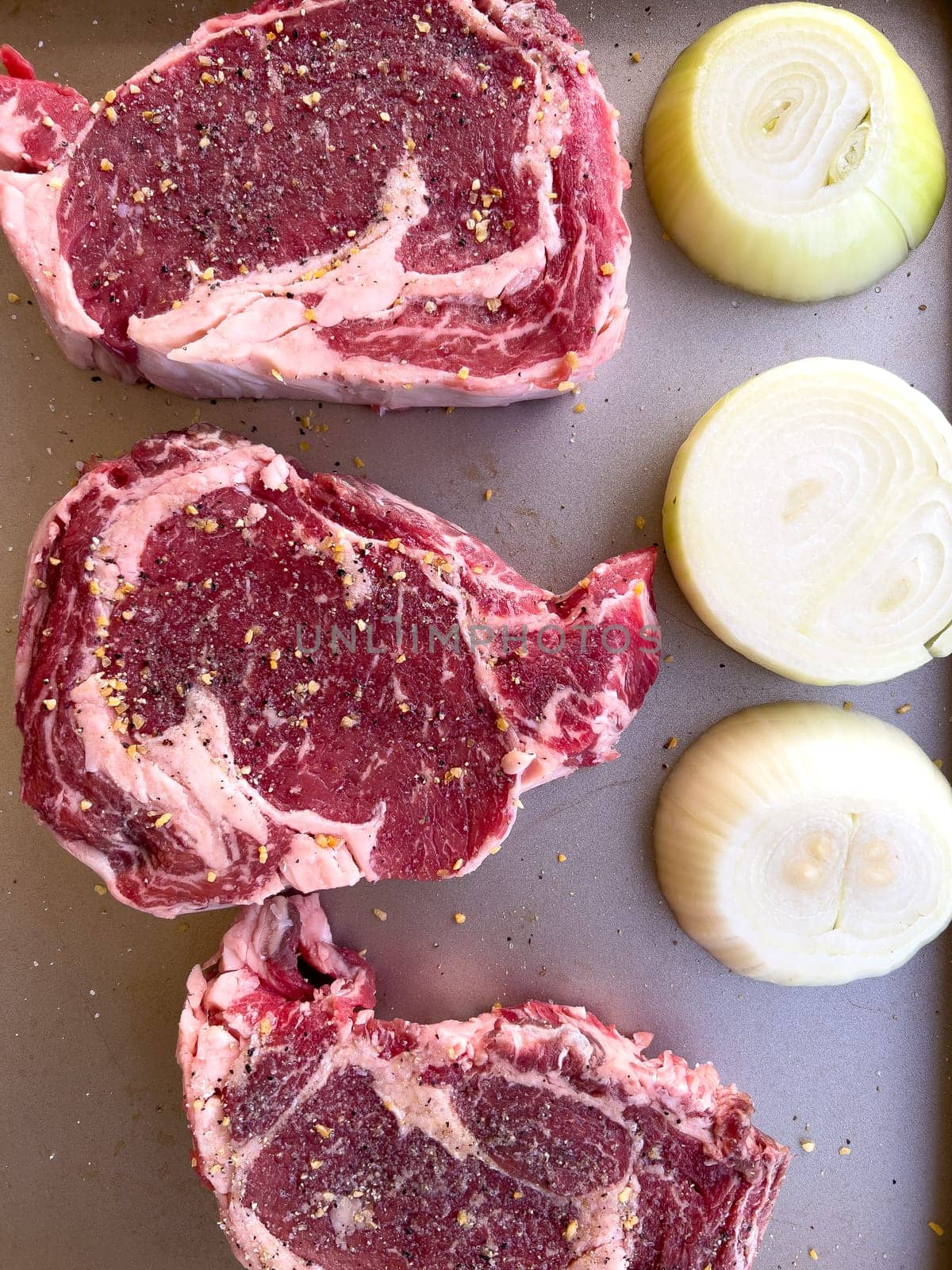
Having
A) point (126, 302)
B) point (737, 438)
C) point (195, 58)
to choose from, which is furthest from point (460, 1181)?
point (195, 58)

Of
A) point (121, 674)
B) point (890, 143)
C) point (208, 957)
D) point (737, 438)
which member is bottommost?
point (208, 957)

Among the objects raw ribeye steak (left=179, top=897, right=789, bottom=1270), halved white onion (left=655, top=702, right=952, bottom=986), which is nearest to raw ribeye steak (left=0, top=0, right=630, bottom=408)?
halved white onion (left=655, top=702, right=952, bottom=986)

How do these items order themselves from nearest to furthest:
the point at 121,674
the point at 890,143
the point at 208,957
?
the point at 121,674, the point at 890,143, the point at 208,957

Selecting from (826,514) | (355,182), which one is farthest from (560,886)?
(355,182)

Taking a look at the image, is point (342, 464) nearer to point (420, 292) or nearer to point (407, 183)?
point (420, 292)

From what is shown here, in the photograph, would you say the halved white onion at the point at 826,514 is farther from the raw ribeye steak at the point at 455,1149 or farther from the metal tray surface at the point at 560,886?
the raw ribeye steak at the point at 455,1149

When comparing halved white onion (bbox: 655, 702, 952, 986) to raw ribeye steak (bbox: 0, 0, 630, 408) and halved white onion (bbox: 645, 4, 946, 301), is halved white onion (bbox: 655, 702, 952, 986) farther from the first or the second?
halved white onion (bbox: 645, 4, 946, 301)

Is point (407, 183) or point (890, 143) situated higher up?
point (890, 143)
